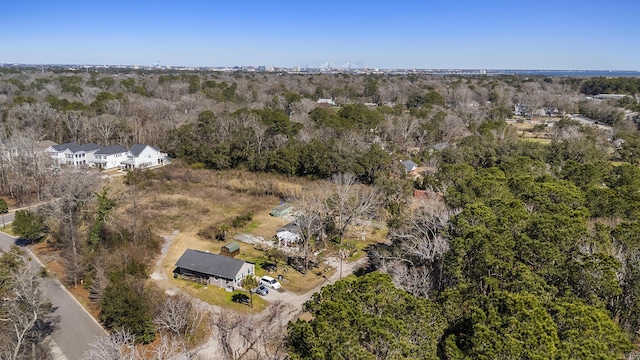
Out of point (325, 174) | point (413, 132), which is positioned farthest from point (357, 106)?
point (325, 174)

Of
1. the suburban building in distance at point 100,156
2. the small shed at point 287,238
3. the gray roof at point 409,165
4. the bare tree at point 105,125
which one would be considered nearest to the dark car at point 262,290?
the small shed at point 287,238

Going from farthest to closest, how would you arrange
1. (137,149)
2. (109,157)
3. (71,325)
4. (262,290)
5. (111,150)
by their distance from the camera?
(111,150) → (109,157) → (137,149) → (262,290) → (71,325)

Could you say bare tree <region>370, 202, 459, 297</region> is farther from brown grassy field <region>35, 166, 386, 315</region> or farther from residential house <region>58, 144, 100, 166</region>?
residential house <region>58, 144, 100, 166</region>

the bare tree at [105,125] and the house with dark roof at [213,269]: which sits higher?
the bare tree at [105,125]

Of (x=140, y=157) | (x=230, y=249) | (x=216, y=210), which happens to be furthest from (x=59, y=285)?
(x=140, y=157)

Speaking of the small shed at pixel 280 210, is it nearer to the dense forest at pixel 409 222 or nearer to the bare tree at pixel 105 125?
the dense forest at pixel 409 222

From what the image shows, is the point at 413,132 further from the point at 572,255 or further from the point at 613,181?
the point at 572,255

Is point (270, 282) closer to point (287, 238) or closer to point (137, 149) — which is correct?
point (287, 238)
